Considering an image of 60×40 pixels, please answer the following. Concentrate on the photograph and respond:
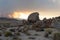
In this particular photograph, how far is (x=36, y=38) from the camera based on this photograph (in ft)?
126

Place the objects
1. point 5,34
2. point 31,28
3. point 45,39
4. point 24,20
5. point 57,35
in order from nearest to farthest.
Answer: point 57,35 < point 45,39 < point 5,34 < point 31,28 < point 24,20

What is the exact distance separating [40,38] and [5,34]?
5.28 m

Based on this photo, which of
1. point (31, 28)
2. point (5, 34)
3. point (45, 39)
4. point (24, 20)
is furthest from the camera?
point (24, 20)

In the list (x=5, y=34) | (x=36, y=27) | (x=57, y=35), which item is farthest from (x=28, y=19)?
(x=57, y=35)

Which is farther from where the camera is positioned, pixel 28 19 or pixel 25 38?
pixel 28 19

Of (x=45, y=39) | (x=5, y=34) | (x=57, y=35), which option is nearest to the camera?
(x=57, y=35)

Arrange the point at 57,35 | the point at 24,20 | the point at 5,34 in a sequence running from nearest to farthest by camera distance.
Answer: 1. the point at 57,35
2. the point at 5,34
3. the point at 24,20

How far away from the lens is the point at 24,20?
69.4 metres

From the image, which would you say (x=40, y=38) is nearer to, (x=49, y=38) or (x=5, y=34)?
(x=49, y=38)

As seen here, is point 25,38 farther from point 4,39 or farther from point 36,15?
point 36,15

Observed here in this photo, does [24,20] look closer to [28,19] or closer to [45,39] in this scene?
[28,19]

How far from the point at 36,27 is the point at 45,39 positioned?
14107 millimetres

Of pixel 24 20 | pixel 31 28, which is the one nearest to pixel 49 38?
pixel 31 28

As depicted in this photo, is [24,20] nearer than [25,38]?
No
